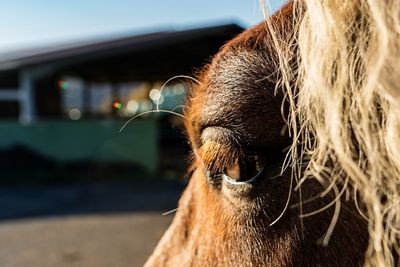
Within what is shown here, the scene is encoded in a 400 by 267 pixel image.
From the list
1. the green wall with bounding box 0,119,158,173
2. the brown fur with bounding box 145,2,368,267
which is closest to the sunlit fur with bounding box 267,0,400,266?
the brown fur with bounding box 145,2,368,267

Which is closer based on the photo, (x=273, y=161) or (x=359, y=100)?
(x=359, y=100)

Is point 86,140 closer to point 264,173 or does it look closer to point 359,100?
point 264,173

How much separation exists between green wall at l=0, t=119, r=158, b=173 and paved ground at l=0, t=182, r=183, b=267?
1.74 metres

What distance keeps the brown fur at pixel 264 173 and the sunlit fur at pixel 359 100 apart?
0.41ft

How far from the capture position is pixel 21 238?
670 centimetres

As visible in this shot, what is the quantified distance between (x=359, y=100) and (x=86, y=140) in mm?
11838

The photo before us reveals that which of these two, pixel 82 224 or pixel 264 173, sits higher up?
pixel 264 173

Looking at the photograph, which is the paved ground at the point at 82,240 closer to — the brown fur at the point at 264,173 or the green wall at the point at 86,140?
the green wall at the point at 86,140

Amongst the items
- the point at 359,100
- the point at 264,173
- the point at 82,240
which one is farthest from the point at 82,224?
the point at 359,100

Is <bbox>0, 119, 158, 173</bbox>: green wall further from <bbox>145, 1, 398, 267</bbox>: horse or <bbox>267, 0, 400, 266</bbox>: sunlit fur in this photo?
<bbox>267, 0, 400, 266</bbox>: sunlit fur

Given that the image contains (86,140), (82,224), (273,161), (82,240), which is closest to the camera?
(273,161)

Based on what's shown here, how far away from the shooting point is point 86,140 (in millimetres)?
12125

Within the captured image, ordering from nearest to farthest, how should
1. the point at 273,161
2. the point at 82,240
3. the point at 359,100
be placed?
the point at 359,100, the point at 273,161, the point at 82,240

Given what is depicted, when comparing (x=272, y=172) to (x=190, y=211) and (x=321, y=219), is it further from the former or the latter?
(x=190, y=211)
